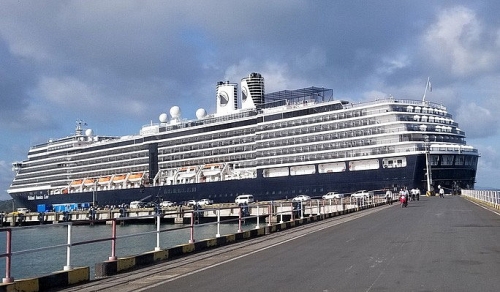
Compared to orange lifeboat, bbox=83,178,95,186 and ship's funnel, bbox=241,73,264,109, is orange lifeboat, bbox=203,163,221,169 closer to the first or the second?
ship's funnel, bbox=241,73,264,109

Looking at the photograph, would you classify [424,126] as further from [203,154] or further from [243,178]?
[203,154]

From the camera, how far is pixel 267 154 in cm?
8475

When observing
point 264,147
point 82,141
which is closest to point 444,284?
point 264,147

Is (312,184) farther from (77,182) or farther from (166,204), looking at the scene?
(77,182)

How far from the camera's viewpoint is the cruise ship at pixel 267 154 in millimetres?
73938

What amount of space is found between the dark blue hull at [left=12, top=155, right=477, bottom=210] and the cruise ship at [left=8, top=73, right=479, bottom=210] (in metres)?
0.15

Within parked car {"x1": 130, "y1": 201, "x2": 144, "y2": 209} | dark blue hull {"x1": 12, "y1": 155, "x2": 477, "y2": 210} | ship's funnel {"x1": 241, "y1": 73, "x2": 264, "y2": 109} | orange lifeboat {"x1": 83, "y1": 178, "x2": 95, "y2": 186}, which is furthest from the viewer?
orange lifeboat {"x1": 83, "y1": 178, "x2": 95, "y2": 186}

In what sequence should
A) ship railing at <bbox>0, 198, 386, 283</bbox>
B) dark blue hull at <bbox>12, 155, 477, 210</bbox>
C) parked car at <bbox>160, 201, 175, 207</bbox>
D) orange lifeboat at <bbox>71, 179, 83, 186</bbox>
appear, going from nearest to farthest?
ship railing at <bbox>0, 198, 386, 283</bbox>
dark blue hull at <bbox>12, 155, 477, 210</bbox>
parked car at <bbox>160, 201, 175, 207</bbox>
orange lifeboat at <bbox>71, 179, 83, 186</bbox>

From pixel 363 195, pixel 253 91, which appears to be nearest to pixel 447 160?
pixel 363 195

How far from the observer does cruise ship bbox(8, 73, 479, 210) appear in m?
73.9

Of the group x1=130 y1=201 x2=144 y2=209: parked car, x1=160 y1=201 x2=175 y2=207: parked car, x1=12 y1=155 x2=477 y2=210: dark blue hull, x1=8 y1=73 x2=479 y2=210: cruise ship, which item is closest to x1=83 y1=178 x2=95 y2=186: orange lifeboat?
x1=8 y1=73 x2=479 y2=210: cruise ship

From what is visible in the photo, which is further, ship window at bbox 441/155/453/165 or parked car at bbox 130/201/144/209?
parked car at bbox 130/201/144/209

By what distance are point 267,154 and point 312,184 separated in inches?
416

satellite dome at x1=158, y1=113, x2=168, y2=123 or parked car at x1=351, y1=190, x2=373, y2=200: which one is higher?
satellite dome at x1=158, y1=113, x2=168, y2=123
